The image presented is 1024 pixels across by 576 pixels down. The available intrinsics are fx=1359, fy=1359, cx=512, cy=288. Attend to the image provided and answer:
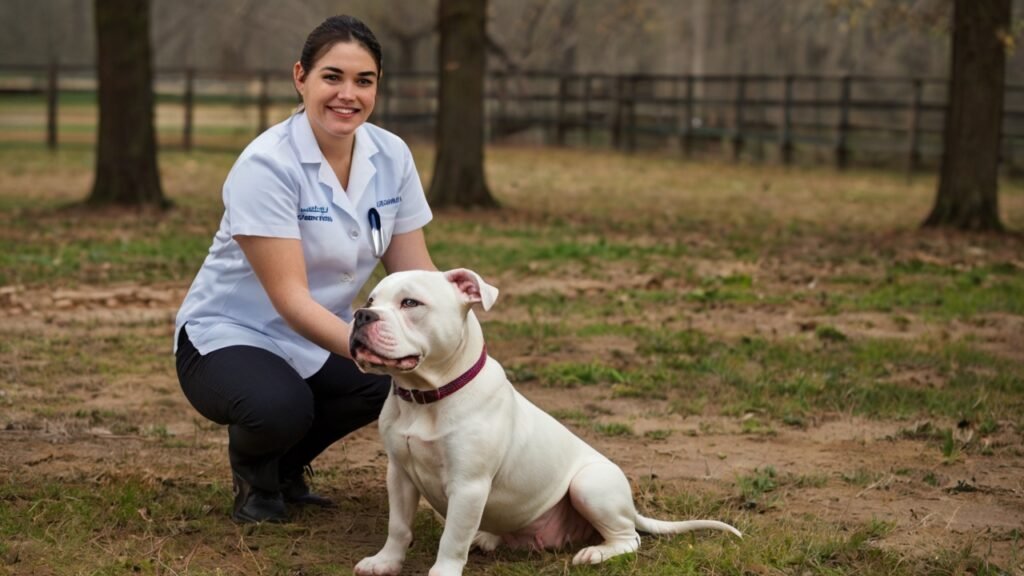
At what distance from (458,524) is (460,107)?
36.4 feet

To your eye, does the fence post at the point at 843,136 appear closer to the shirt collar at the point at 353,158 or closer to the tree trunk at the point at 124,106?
the tree trunk at the point at 124,106

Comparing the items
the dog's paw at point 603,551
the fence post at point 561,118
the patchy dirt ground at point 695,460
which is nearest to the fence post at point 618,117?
the fence post at point 561,118

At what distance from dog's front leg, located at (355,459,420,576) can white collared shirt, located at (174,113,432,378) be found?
68 centimetres

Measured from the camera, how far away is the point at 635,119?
27.8 m

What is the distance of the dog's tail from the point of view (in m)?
4.07

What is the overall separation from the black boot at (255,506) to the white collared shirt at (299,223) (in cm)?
40

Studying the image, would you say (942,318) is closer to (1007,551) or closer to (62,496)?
(1007,551)

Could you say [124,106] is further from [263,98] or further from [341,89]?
[263,98]

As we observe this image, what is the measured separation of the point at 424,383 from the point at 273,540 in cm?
90

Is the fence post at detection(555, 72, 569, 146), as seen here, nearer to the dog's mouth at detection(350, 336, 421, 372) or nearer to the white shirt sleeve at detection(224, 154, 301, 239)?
the white shirt sleeve at detection(224, 154, 301, 239)

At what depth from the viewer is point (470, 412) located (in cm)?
365

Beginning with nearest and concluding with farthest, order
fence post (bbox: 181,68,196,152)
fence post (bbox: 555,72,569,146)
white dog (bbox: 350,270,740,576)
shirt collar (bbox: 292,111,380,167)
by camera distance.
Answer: white dog (bbox: 350,270,740,576)
shirt collar (bbox: 292,111,380,167)
fence post (bbox: 181,68,196,152)
fence post (bbox: 555,72,569,146)

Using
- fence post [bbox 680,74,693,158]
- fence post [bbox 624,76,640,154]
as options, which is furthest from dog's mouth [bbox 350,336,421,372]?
fence post [bbox 624,76,640,154]

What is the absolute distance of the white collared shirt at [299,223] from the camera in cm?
402
